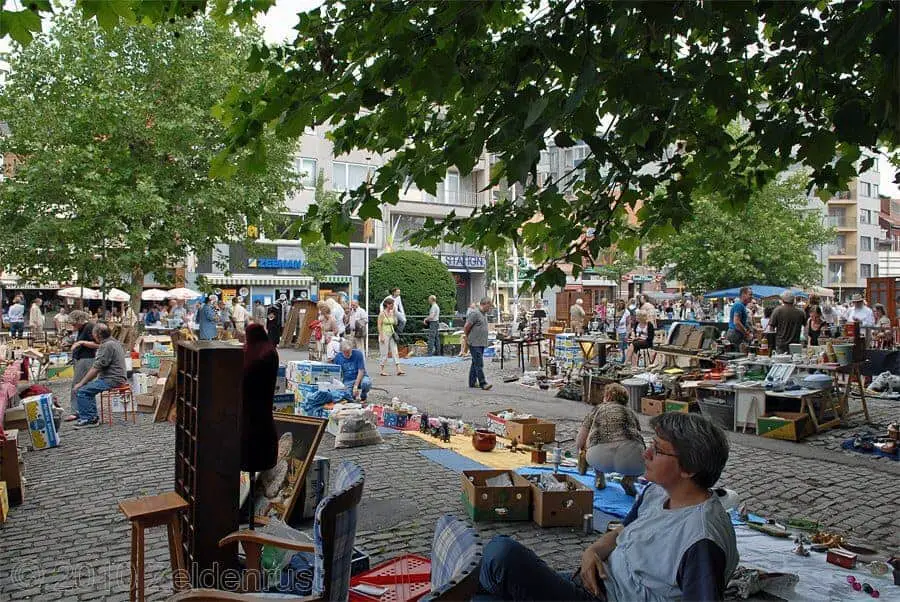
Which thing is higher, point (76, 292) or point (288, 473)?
point (76, 292)

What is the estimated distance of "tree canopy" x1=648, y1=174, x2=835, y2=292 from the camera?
129 feet

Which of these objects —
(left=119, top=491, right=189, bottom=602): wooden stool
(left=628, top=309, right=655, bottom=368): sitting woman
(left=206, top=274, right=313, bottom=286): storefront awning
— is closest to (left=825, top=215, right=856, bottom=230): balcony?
(left=206, top=274, right=313, bottom=286): storefront awning

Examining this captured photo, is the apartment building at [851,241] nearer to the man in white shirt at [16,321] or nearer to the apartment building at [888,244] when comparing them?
the apartment building at [888,244]

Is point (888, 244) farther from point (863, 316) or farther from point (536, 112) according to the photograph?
point (536, 112)

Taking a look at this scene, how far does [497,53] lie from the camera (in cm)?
496

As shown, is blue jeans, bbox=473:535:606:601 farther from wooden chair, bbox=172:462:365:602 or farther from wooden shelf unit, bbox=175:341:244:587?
wooden shelf unit, bbox=175:341:244:587

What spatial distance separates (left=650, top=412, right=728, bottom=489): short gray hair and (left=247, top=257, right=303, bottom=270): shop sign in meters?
35.5

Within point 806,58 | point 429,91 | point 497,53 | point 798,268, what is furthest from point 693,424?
point 798,268

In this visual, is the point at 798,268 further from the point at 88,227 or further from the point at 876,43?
the point at 876,43

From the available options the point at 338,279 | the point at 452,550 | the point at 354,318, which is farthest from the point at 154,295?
the point at 452,550

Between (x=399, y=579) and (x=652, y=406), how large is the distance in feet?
27.7

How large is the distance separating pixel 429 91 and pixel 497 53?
1476 millimetres

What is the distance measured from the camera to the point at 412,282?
27.3 meters

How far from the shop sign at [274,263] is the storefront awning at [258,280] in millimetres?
536
